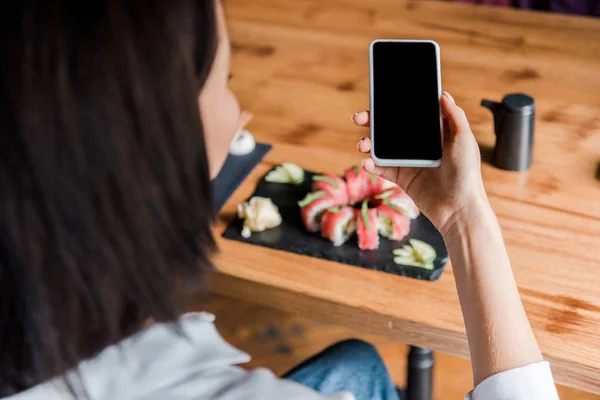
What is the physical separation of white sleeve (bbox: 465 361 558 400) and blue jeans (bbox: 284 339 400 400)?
310 mm

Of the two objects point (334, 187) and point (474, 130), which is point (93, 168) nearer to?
point (334, 187)

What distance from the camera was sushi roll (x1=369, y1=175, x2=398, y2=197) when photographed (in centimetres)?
112

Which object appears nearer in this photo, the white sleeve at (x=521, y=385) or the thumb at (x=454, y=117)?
the white sleeve at (x=521, y=385)

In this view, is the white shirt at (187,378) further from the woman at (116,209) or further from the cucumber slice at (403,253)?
the cucumber slice at (403,253)

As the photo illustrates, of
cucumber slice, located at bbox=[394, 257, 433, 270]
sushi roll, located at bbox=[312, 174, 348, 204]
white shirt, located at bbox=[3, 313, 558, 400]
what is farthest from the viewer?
sushi roll, located at bbox=[312, 174, 348, 204]

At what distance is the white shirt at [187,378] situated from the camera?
28.4 inches

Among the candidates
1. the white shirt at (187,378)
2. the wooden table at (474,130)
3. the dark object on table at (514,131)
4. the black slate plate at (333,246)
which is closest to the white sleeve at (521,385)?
the white shirt at (187,378)

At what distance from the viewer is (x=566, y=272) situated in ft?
3.24

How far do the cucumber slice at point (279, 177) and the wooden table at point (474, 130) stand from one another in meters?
0.04

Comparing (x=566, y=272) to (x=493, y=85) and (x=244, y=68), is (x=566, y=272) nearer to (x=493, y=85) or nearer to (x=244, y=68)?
(x=493, y=85)

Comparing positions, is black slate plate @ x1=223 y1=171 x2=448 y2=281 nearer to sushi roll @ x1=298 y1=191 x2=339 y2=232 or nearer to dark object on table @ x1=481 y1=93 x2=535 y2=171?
sushi roll @ x1=298 y1=191 x2=339 y2=232

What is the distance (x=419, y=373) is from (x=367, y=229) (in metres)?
0.42

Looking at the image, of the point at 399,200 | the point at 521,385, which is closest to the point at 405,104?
the point at 399,200

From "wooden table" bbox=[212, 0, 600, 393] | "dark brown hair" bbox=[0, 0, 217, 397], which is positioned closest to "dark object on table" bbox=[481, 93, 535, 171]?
"wooden table" bbox=[212, 0, 600, 393]
